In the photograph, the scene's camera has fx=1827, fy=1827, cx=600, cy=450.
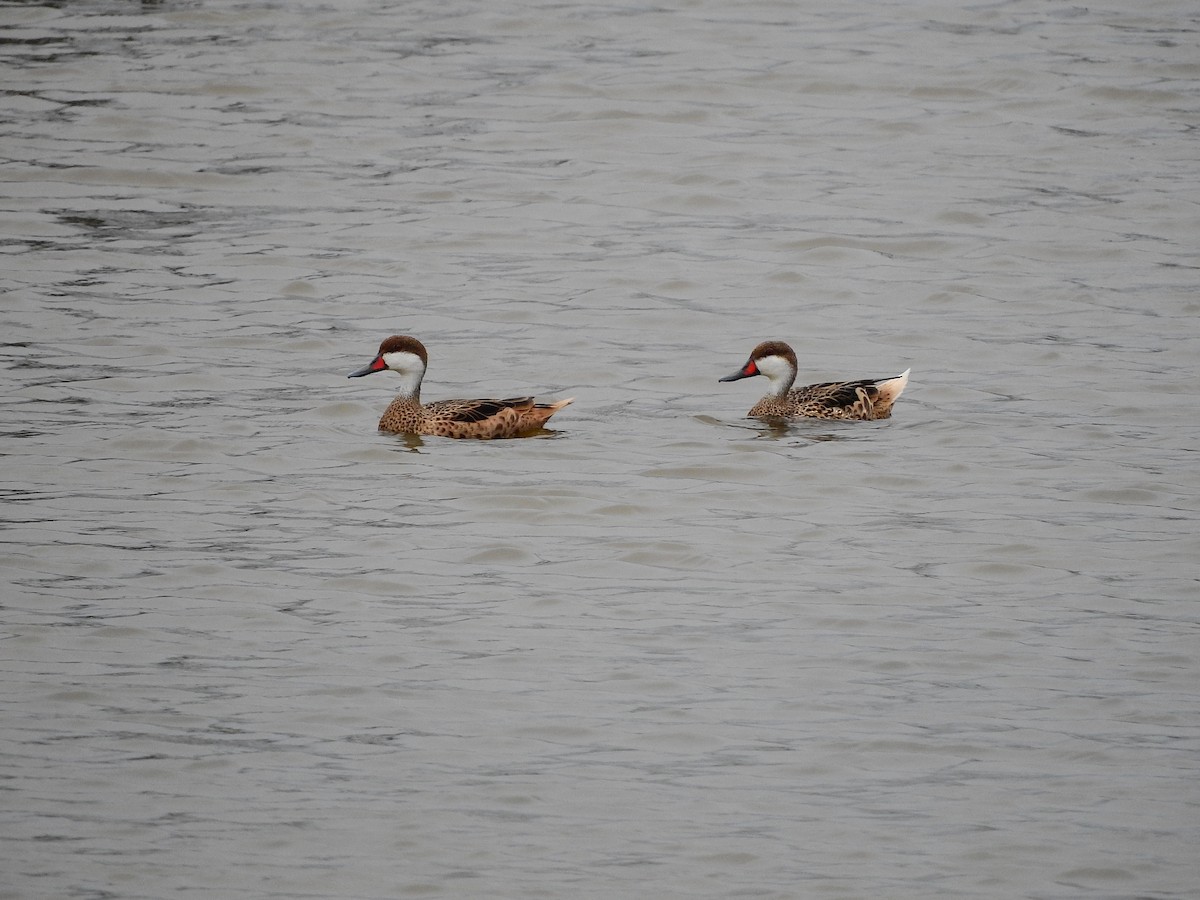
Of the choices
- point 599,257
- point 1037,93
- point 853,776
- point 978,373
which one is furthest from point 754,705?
point 1037,93

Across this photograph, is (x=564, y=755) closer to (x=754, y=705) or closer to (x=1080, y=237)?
(x=754, y=705)

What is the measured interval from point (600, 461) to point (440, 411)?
50.4 inches

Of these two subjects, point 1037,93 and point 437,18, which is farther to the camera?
point 437,18

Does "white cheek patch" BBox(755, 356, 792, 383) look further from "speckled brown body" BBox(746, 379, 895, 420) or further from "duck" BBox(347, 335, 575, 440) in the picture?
"duck" BBox(347, 335, 575, 440)

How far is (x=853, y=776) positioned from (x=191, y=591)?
3694 millimetres

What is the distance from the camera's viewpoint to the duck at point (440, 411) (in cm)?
1231

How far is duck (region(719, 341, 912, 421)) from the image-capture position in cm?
1263

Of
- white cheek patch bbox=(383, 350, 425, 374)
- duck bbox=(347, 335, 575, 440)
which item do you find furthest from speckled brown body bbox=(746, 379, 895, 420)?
white cheek patch bbox=(383, 350, 425, 374)

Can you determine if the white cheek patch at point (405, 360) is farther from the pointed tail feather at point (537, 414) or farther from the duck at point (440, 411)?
the pointed tail feather at point (537, 414)

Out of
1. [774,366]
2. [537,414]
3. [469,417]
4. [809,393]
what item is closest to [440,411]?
[469,417]

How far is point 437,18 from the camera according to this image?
922 inches

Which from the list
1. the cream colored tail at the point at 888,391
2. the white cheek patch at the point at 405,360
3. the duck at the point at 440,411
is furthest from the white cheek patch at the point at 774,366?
the white cheek patch at the point at 405,360

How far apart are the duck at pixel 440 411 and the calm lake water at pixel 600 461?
0.75 feet

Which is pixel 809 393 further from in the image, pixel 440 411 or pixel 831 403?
pixel 440 411
